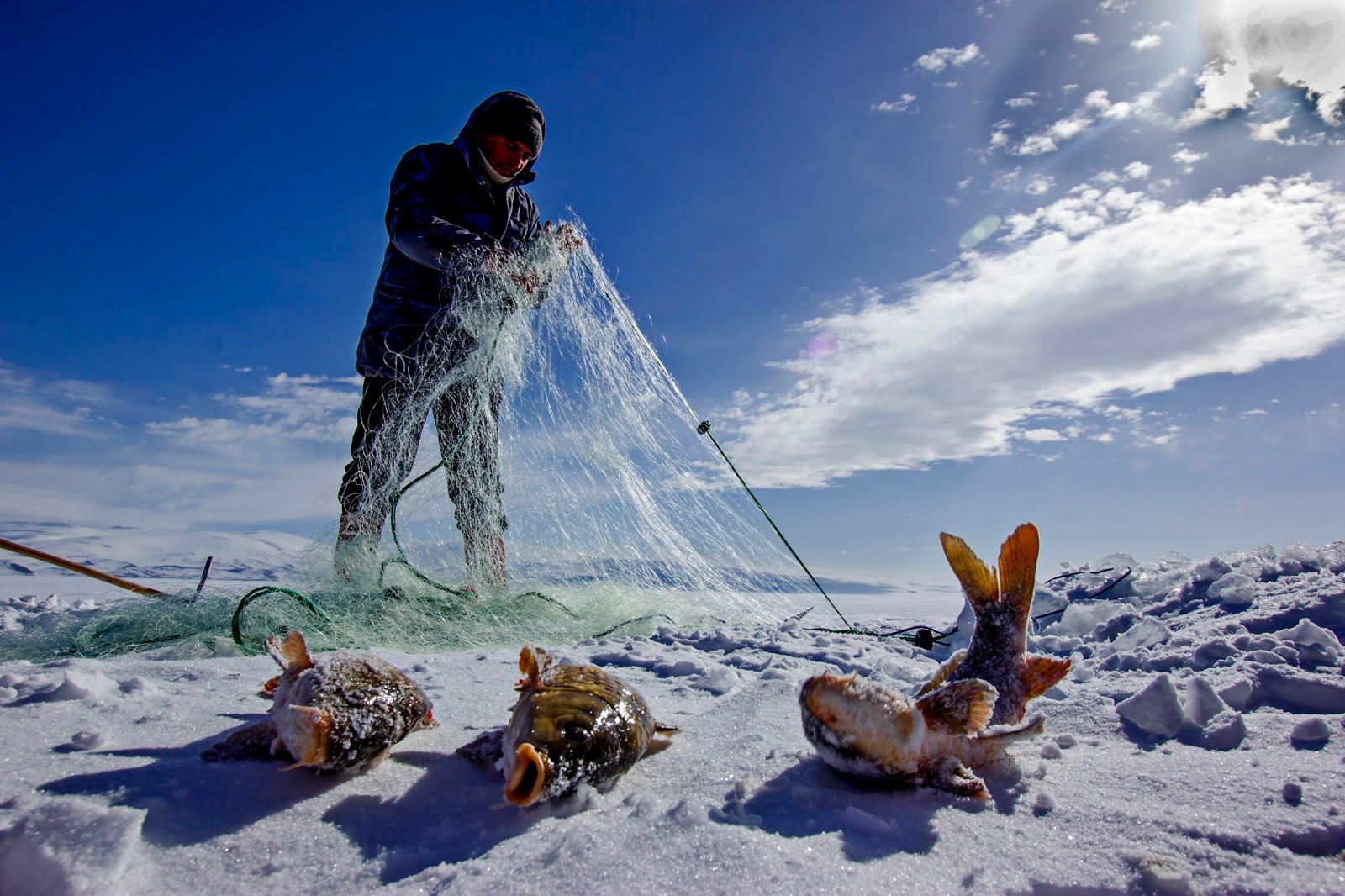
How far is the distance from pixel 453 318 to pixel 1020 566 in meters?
3.45

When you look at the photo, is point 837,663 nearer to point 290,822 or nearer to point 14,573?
point 290,822

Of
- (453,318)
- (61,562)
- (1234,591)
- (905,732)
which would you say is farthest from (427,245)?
(1234,591)

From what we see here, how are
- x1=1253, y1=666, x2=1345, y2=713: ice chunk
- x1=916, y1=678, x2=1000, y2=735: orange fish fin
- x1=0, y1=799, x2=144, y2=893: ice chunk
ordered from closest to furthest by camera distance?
x1=0, y1=799, x2=144, y2=893: ice chunk < x1=916, y1=678, x2=1000, y2=735: orange fish fin < x1=1253, y1=666, x2=1345, y2=713: ice chunk

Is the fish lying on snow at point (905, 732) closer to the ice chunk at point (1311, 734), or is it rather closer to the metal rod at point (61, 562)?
the ice chunk at point (1311, 734)

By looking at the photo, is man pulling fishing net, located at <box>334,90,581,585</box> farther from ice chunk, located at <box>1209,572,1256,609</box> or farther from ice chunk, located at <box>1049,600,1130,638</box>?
ice chunk, located at <box>1209,572,1256,609</box>

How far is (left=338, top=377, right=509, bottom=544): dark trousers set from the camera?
4.06 m

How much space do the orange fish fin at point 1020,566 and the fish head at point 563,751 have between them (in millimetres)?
1344

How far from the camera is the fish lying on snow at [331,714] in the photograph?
144cm

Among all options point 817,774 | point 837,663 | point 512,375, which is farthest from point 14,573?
point 817,774

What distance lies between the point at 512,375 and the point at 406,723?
9.27 ft

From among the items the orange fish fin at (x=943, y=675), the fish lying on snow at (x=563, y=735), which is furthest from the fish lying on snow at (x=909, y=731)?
the fish lying on snow at (x=563, y=735)

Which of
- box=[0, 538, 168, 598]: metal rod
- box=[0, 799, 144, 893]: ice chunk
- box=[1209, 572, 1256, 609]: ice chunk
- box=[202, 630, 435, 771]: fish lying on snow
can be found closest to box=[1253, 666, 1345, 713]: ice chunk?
box=[1209, 572, 1256, 609]: ice chunk

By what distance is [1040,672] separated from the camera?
194cm

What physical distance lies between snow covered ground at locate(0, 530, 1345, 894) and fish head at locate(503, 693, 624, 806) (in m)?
0.06
